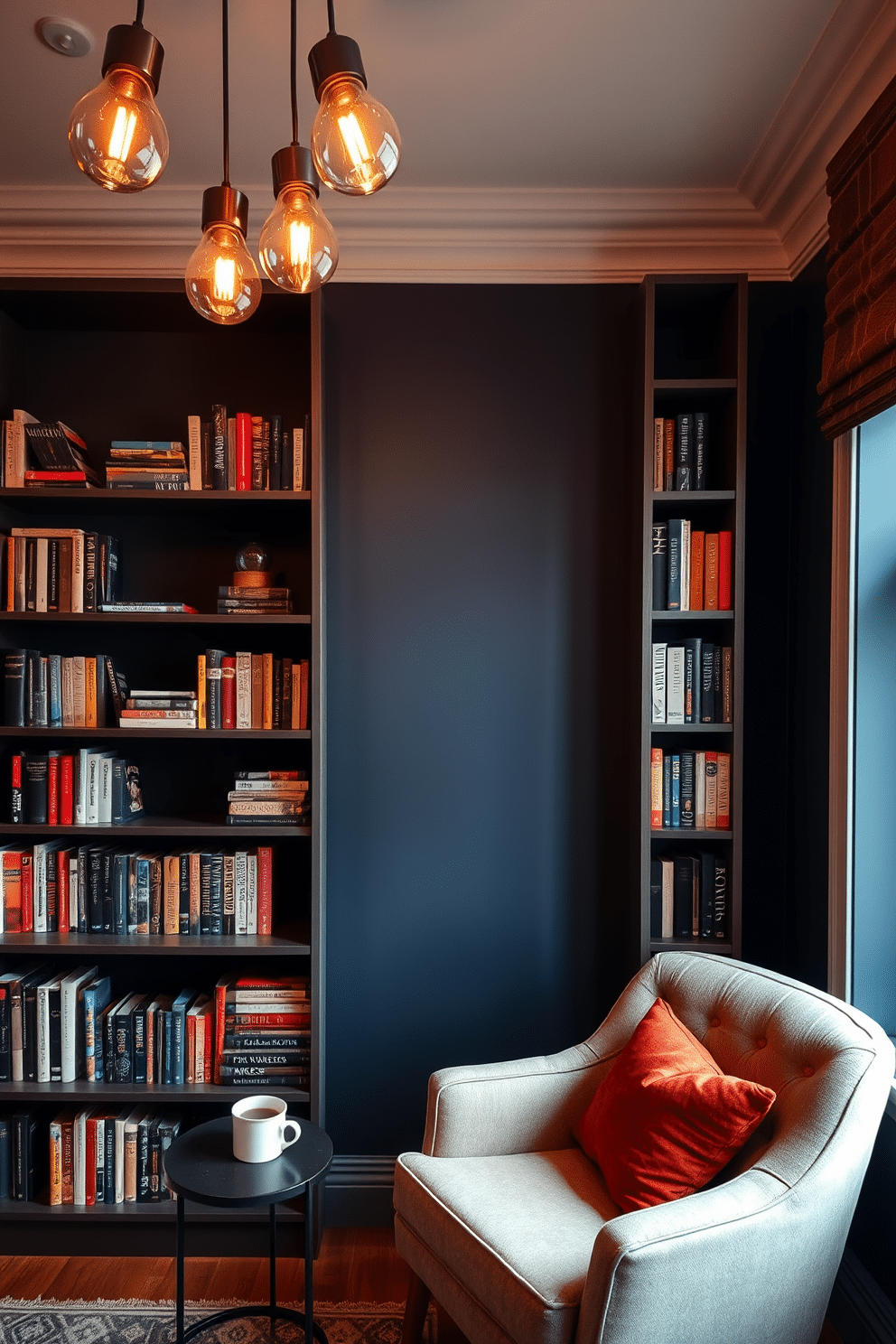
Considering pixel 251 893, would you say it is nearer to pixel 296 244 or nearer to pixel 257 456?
pixel 257 456

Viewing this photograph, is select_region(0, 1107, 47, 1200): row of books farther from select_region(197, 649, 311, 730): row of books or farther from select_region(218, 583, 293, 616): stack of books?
select_region(218, 583, 293, 616): stack of books

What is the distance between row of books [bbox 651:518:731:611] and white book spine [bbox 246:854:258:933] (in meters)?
1.28

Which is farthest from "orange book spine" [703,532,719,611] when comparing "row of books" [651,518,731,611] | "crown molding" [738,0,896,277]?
"crown molding" [738,0,896,277]

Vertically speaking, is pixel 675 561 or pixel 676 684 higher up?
pixel 675 561

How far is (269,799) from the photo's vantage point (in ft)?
7.54

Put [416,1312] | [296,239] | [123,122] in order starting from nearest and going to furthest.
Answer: [123,122]
[296,239]
[416,1312]

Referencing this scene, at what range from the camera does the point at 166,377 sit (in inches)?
99.3

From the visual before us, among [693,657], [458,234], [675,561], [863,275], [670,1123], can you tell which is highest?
[458,234]

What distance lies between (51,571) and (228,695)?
1.87 ft

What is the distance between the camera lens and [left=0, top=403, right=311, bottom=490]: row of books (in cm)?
228

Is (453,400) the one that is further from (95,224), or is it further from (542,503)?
(95,224)

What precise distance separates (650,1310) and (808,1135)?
Result: 404 mm

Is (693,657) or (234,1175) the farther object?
(693,657)

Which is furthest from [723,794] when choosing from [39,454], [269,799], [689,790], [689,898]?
[39,454]
